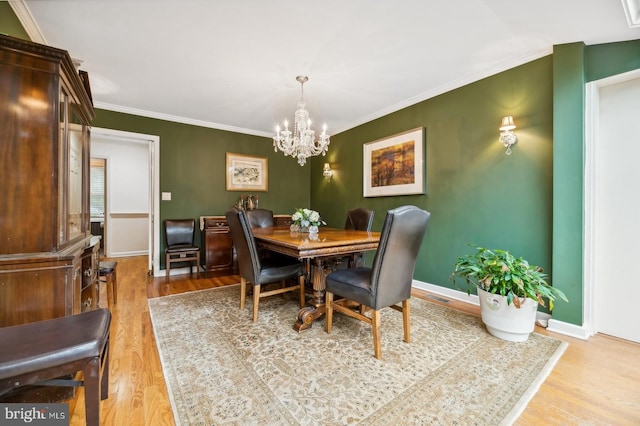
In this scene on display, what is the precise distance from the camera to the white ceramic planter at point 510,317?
1.96 metres

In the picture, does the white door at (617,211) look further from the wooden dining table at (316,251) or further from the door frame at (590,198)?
the wooden dining table at (316,251)

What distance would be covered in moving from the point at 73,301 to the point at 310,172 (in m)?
4.50

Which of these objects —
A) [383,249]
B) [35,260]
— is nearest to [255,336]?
[383,249]

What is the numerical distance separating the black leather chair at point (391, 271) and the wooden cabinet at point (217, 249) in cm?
262

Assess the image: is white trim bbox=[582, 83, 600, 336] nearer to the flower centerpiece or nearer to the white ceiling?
the white ceiling

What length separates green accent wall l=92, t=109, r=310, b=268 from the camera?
12.9 feet

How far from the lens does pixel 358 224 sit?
3.20 meters

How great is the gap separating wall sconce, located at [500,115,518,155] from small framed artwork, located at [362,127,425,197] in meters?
0.91

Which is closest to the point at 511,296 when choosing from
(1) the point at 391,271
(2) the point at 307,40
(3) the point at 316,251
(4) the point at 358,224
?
(1) the point at 391,271

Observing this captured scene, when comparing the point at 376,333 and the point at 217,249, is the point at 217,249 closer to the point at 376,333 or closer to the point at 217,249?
the point at 217,249

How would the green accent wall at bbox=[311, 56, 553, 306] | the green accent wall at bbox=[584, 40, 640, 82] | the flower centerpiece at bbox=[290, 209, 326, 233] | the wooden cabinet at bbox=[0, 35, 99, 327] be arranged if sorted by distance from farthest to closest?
the flower centerpiece at bbox=[290, 209, 326, 233] < the green accent wall at bbox=[311, 56, 553, 306] < the green accent wall at bbox=[584, 40, 640, 82] < the wooden cabinet at bbox=[0, 35, 99, 327]

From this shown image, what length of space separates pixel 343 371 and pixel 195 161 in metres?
3.92

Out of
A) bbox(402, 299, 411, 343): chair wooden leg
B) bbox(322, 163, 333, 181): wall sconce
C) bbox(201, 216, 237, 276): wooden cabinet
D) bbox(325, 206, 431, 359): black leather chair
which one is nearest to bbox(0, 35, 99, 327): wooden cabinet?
bbox(325, 206, 431, 359): black leather chair

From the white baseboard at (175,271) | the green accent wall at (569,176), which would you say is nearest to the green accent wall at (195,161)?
the white baseboard at (175,271)
